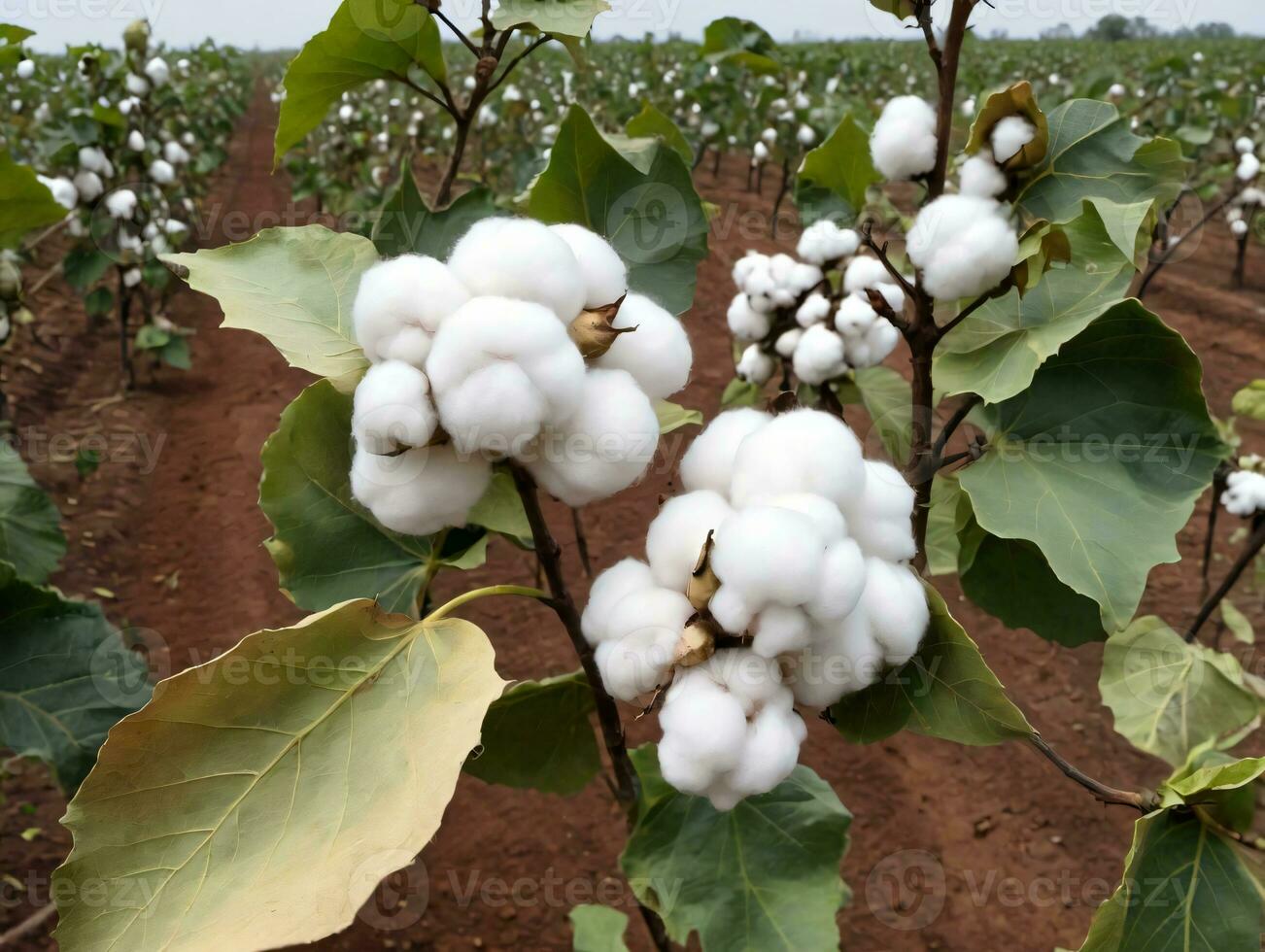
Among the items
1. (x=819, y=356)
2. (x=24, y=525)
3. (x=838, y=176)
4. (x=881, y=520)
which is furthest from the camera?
(x=819, y=356)

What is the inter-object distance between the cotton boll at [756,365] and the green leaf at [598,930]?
107 centimetres

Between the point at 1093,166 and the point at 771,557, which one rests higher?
the point at 1093,166

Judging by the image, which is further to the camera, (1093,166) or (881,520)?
(1093,166)

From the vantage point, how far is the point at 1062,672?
9.61ft

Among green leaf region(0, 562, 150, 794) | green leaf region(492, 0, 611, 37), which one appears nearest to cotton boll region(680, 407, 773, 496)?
green leaf region(492, 0, 611, 37)

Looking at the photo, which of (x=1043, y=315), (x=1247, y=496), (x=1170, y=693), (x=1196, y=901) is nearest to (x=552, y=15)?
(x=1043, y=315)

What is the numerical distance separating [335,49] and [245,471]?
322 centimetres

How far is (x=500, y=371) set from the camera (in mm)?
596

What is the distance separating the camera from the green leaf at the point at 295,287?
71cm

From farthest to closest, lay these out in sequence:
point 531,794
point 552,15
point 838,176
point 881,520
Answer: point 531,794 < point 838,176 < point 552,15 < point 881,520

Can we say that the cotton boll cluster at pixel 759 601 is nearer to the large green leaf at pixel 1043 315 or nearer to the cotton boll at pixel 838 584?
the cotton boll at pixel 838 584

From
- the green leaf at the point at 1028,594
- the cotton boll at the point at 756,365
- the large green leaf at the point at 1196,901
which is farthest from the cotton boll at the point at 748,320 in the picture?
the large green leaf at the point at 1196,901

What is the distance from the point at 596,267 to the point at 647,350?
7cm

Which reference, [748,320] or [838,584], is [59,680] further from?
[748,320]
